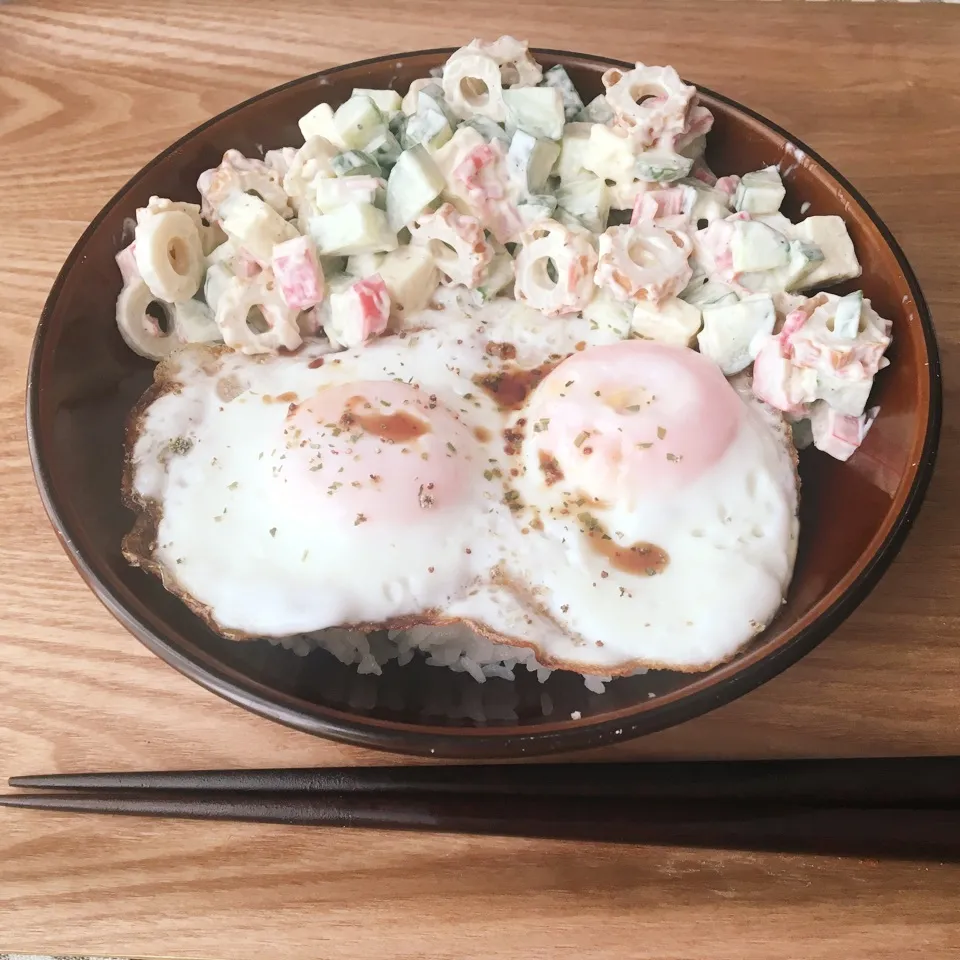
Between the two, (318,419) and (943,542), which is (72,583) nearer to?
(318,419)

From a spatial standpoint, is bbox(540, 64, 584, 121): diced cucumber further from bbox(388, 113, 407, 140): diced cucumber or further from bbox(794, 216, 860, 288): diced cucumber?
bbox(794, 216, 860, 288): diced cucumber

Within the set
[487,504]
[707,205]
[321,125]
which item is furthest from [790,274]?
[321,125]

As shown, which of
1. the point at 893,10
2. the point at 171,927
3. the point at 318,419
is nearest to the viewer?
the point at 171,927

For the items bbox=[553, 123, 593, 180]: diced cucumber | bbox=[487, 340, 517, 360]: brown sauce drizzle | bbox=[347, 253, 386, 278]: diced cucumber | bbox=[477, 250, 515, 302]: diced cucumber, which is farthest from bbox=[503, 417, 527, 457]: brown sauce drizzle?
bbox=[553, 123, 593, 180]: diced cucumber

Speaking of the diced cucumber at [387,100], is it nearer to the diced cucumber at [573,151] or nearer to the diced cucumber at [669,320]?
the diced cucumber at [573,151]

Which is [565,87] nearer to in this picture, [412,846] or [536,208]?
[536,208]

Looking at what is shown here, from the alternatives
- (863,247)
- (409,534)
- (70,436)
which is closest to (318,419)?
(409,534)
